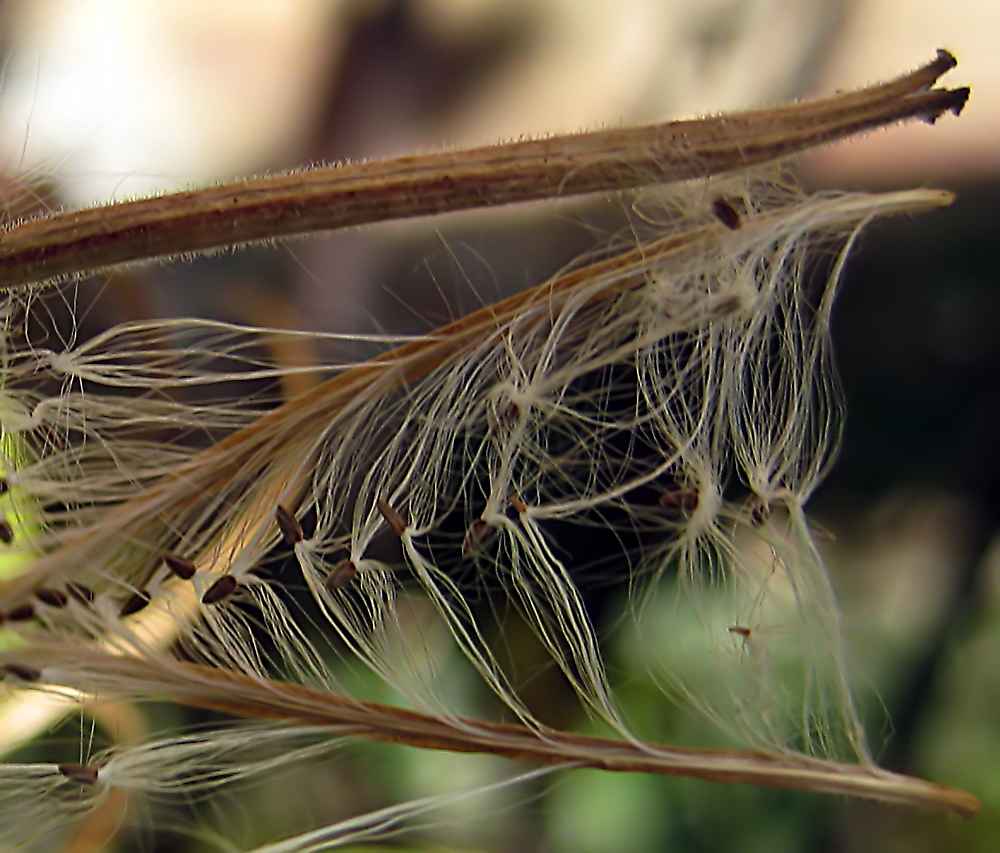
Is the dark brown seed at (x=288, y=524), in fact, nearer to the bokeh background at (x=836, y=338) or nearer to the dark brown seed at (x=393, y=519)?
the dark brown seed at (x=393, y=519)

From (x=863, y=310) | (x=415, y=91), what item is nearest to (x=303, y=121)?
(x=415, y=91)

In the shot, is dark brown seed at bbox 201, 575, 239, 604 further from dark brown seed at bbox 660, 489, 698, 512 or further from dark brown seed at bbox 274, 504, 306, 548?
dark brown seed at bbox 660, 489, 698, 512

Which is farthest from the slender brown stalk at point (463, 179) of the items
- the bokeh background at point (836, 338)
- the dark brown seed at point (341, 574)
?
the bokeh background at point (836, 338)

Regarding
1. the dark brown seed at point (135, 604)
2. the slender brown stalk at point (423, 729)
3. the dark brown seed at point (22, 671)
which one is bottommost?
the slender brown stalk at point (423, 729)

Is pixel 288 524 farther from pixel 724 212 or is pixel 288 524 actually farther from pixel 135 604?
pixel 724 212

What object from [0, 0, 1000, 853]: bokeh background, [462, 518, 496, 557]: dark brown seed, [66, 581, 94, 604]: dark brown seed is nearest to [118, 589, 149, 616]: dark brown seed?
[66, 581, 94, 604]: dark brown seed
